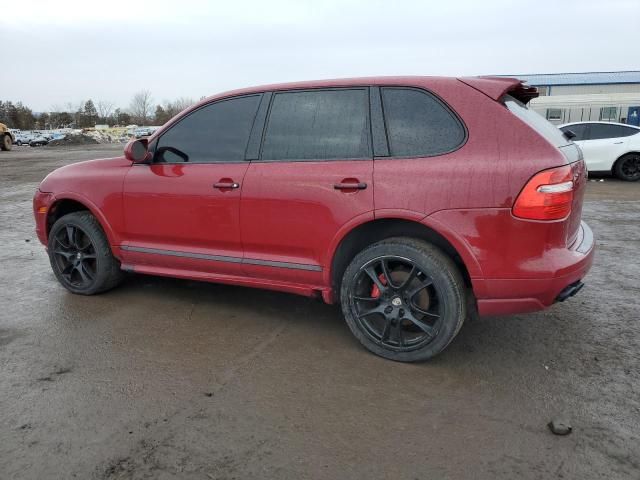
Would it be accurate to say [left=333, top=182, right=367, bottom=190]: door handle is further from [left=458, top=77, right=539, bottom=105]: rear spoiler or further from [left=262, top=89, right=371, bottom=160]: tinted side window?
[left=458, top=77, right=539, bottom=105]: rear spoiler

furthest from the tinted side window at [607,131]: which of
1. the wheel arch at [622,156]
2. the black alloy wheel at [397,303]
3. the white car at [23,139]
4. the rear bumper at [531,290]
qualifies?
the white car at [23,139]

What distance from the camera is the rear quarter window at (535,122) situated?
3038 mm

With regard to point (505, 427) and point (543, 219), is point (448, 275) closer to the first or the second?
point (543, 219)

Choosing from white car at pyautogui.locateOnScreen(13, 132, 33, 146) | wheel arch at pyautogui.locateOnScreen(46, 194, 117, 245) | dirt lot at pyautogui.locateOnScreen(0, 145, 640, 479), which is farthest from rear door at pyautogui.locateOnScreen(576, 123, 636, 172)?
white car at pyautogui.locateOnScreen(13, 132, 33, 146)

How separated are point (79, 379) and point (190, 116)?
206 cm

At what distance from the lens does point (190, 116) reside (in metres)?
4.01

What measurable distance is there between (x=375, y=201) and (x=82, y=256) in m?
2.79

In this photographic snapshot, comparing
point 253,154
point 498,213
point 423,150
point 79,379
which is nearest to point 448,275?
point 498,213

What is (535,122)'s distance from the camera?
3.20 metres

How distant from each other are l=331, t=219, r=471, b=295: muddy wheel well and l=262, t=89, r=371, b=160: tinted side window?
478 millimetres

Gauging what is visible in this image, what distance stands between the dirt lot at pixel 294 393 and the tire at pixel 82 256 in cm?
18

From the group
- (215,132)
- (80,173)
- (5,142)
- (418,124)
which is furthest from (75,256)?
(5,142)

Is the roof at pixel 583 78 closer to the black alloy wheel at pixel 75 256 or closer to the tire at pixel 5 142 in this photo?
the tire at pixel 5 142

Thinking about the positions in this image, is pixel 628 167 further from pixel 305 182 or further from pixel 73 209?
pixel 73 209
